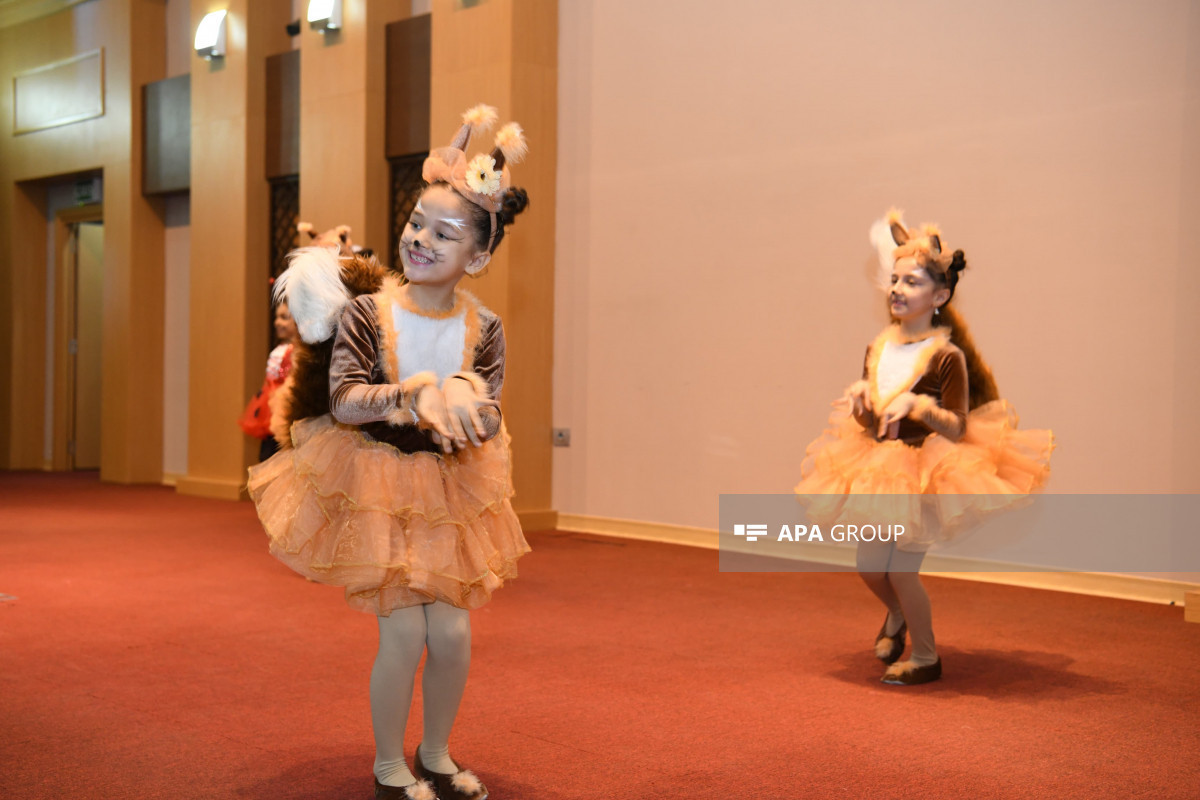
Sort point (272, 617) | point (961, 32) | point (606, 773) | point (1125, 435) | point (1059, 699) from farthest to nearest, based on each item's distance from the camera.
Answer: point (961, 32) → point (1125, 435) → point (272, 617) → point (1059, 699) → point (606, 773)

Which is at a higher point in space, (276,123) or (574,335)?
(276,123)

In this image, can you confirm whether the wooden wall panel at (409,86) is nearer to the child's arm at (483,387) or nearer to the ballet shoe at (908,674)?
the ballet shoe at (908,674)

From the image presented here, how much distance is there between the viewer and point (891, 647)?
11.3ft

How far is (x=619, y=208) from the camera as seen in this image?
6.37 m

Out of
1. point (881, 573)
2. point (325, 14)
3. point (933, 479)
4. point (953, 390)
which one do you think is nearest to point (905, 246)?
point (953, 390)

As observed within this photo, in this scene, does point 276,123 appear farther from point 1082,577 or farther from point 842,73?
point 1082,577

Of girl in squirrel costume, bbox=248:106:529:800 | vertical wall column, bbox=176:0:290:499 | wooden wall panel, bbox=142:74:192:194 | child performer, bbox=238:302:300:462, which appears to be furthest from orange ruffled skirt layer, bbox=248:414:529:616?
wooden wall panel, bbox=142:74:192:194

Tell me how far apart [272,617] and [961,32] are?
3.88 metres

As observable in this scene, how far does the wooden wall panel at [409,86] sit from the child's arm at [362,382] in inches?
197

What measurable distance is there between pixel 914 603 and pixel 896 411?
23.3 inches

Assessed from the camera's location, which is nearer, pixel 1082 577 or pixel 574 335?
→ pixel 1082 577

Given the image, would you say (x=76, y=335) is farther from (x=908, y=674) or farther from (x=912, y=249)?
(x=908, y=674)

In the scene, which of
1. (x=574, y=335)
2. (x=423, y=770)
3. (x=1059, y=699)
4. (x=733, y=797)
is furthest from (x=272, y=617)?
(x=574, y=335)

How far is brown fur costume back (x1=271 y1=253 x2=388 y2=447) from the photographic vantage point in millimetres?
2293
